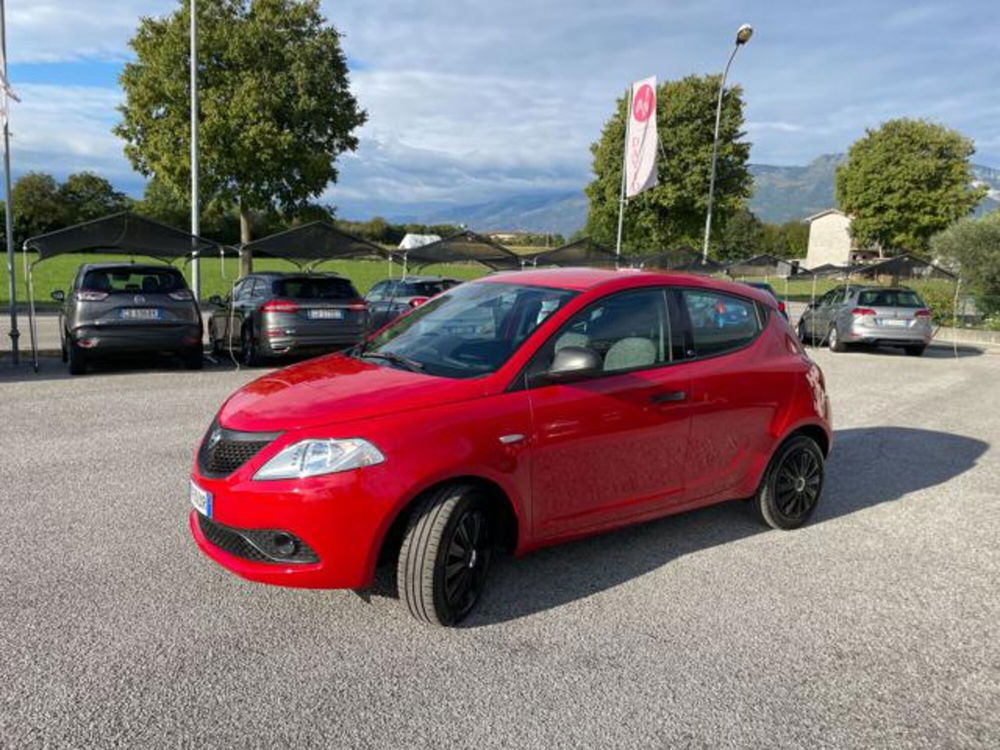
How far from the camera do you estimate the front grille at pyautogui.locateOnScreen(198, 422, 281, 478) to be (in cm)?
319

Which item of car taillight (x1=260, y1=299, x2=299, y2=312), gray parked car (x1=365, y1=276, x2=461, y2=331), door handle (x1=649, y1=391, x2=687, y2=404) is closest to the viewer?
door handle (x1=649, y1=391, x2=687, y2=404)

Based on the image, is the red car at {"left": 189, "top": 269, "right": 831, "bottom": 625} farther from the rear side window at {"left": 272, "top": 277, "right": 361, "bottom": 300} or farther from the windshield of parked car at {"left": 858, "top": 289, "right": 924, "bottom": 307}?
the windshield of parked car at {"left": 858, "top": 289, "right": 924, "bottom": 307}

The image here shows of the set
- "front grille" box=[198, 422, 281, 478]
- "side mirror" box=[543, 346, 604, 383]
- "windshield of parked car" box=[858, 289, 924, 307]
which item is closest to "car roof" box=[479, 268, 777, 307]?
"side mirror" box=[543, 346, 604, 383]

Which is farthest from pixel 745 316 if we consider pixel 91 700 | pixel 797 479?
pixel 91 700

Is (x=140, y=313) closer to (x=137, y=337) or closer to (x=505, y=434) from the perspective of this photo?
(x=137, y=337)

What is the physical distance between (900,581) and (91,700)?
4.00 m

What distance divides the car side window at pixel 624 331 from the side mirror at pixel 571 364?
0.13 m

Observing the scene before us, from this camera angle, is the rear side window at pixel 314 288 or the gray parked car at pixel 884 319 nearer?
the rear side window at pixel 314 288

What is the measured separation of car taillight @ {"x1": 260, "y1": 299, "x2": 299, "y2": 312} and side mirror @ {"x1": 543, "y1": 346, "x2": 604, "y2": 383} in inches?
326

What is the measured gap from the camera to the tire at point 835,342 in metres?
16.8

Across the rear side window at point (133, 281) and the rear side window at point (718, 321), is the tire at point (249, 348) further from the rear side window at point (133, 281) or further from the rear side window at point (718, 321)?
the rear side window at point (718, 321)

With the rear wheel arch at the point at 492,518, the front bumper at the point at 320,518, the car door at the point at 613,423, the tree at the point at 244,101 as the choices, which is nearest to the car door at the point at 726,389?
the car door at the point at 613,423

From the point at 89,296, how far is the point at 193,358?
172cm

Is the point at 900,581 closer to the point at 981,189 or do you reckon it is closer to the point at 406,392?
the point at 406,392
